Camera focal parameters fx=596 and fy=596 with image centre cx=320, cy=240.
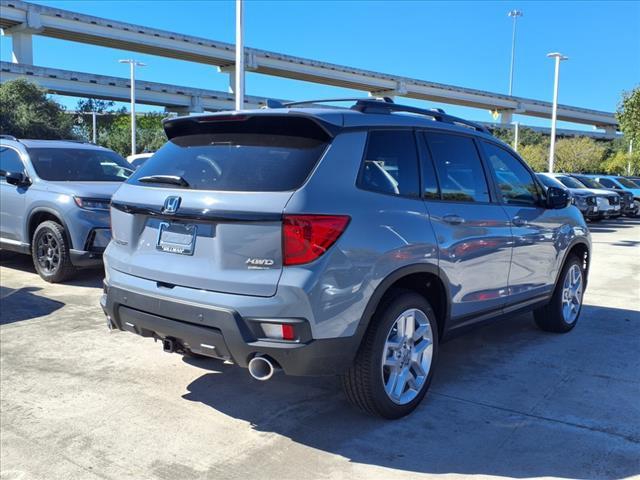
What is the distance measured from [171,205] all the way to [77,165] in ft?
18.1

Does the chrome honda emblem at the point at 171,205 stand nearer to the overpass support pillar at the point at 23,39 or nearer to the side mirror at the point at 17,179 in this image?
the side mirror at the point at 17,179

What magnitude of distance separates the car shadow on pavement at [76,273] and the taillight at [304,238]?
5039 millimetres

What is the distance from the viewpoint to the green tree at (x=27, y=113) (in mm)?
36781

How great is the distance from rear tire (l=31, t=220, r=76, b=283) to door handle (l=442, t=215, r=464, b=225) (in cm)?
503

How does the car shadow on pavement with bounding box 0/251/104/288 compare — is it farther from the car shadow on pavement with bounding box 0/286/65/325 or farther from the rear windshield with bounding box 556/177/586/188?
the rear windshield with bounding box 556/177/586/188

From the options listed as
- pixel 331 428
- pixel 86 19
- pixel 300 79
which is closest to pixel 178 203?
pixel 331 428

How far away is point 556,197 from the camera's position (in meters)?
5.39

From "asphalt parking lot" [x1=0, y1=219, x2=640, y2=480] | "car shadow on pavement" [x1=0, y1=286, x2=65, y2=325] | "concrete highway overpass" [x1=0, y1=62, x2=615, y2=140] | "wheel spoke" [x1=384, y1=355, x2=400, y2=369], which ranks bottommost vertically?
"asphalt parking lot" [x1=0, y1=219, x2=640, y2=480]

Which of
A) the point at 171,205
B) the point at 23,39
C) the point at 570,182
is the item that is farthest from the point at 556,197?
the point at 23,39

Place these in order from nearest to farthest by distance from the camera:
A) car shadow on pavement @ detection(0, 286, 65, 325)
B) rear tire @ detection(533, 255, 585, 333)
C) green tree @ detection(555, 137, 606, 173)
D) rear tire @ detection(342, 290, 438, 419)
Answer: rear tire @ detection(342, 290, 438, 419), rear tire @ detection(533, 255, 585, 333), car shadow on pavement @ detection(0, 286, 65, 325), green tree @ detection(555, 137, 606, 173)

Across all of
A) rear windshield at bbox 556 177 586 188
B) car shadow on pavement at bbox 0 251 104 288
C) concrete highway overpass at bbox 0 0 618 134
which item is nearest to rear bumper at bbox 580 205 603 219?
rear windshield at bbox 556 177 586 188

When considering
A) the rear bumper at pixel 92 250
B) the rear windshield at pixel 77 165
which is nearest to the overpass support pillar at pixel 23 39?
the rear windshield at pixel 77 165

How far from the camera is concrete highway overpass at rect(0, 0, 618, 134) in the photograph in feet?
164

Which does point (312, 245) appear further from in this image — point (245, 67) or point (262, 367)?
point (245, 67)
